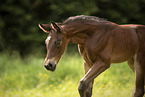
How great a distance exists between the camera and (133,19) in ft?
47.3

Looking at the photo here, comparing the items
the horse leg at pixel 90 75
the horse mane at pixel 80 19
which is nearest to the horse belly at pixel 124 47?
the horse leg at pixel 90 75

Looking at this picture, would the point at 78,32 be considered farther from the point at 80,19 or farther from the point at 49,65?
the point at 49,65

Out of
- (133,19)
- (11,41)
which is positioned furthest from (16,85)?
(133,19)

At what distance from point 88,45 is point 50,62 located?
2.57 ft

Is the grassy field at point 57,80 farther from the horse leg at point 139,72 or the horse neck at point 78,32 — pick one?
the horse neck at point 78,32

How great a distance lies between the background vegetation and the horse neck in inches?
→ 95.0

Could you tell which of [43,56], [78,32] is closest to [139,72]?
[78,32]

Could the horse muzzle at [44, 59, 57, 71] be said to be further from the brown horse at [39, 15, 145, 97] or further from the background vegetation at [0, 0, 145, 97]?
the background vegetation at [0, 0, 145, 97]

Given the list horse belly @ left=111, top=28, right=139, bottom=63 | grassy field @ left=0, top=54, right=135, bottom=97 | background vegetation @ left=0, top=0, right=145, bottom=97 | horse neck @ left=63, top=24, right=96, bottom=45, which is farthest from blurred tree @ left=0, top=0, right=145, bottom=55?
horse neck @ left=63, top=24, right=96, bottom=45

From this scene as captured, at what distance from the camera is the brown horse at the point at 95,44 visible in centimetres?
379

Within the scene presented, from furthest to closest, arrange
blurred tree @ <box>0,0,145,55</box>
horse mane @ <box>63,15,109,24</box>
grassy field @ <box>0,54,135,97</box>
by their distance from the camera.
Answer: blurred tree @ <box>0,0,145,55</box>
grassy field @ <box>0,54,135,97</box>
horse mane @ <box>63,15,109,24</box>

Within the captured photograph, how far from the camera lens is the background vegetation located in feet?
21.4

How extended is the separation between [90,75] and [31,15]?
937cm

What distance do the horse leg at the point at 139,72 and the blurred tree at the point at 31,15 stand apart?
7.63m
